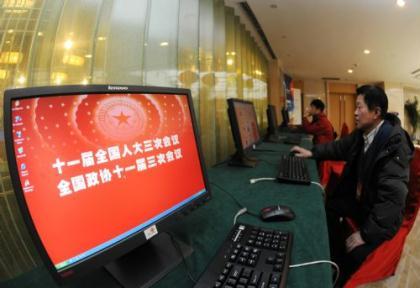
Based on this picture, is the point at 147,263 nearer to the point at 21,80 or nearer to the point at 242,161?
the point at 21,80

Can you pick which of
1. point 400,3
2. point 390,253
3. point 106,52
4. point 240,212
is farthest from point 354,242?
point 400,3

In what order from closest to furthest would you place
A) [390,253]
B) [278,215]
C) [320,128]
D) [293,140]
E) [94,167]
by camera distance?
[94,167], [278,215], [390,253], [293,140], [320,128]

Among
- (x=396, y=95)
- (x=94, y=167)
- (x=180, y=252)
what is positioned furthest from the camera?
(x=396, y=95)

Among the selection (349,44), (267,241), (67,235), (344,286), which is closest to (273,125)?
(344,286)

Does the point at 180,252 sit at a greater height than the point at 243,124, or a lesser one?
lesser

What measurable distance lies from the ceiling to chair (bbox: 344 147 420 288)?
279 centimetres

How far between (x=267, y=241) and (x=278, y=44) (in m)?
5.35

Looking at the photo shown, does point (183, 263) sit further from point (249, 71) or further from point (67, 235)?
point (249, 71)

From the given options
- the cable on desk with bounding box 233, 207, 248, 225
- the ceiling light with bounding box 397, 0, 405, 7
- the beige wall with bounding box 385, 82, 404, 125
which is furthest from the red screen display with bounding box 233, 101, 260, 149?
the beige wall with bounding box 385, 82, 404, 125

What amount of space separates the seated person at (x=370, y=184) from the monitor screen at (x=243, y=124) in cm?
73

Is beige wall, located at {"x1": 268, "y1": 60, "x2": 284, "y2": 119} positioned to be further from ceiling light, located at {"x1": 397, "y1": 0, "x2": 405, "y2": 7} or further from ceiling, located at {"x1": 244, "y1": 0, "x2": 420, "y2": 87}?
ceiling light, located at {"x1": 397, "y1": 0, "x2": 405, "y2": 7}

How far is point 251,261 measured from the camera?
569mm

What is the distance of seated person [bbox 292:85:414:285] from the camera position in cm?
123

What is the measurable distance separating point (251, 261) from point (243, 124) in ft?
3.66
